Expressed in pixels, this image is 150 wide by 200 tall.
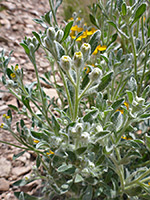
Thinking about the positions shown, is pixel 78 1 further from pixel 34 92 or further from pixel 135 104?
pixel 135 104

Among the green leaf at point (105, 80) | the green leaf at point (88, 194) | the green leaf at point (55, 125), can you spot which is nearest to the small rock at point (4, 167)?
the green leaf at point (88, 194)

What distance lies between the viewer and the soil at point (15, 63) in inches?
82.0

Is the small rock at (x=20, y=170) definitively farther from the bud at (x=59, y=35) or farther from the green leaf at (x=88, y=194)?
the bud at (x=59, y=35)

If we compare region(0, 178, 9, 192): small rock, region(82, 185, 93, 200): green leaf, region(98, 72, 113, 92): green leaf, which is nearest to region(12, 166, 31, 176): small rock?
A: region(0, 178, 9, 192): small rock

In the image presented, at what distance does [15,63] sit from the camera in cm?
331

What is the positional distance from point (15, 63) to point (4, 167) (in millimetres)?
1689

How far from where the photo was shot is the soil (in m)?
2.08

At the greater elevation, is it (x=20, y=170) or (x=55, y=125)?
(x=55, y=125)

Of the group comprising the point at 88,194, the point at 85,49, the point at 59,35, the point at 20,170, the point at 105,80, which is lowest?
the point at 88,194

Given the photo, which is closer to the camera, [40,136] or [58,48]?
[58,48]

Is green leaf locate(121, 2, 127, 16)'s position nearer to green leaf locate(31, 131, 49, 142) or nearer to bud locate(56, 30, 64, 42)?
bud locate(56, 30, 64, 42)

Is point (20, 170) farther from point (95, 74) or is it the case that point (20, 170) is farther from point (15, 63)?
point (15, 63)

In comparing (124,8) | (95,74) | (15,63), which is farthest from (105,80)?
(15,63)

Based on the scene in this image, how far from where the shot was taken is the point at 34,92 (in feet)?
5.46
